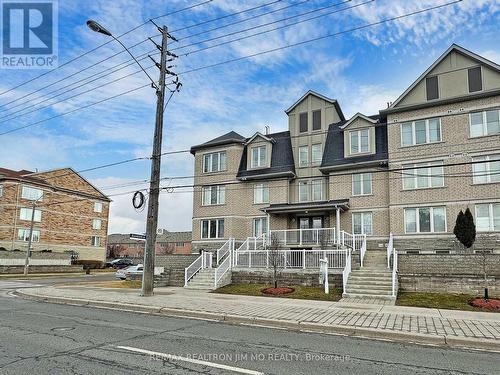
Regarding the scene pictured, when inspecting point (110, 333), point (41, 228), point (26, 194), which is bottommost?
point (110, 333)

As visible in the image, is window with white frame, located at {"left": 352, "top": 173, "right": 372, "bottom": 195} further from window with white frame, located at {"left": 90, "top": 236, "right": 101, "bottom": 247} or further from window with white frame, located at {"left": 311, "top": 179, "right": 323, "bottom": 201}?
window with white frame, located at {"left": 90, "top": 236, "right": 101, "bottom": 247}

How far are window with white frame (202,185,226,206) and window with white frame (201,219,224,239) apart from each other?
1379mm

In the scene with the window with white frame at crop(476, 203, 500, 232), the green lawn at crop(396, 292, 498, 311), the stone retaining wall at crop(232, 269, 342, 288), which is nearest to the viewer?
the green lawn at crop(396, 292, 498, 311)

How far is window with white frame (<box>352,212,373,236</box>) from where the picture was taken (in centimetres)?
2609

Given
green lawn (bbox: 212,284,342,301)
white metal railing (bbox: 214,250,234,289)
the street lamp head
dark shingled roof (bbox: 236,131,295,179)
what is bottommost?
green lawn (bbox: 212,284,342,301)

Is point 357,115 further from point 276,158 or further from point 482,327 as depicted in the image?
point 482,327

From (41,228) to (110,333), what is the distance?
1896 inches

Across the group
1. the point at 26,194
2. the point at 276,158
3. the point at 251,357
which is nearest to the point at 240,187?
the point at 276,158

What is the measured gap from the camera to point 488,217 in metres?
22.3

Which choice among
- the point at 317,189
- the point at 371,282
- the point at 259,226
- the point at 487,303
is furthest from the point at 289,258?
the point at 487,303

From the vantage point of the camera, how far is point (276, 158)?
101 ft

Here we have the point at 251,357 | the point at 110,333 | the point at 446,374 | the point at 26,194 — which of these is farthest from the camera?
the point at 26,194

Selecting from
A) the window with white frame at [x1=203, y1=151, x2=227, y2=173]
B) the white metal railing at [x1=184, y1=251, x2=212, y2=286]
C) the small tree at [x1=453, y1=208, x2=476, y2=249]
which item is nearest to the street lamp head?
the white metal railing at [x1=184, y1=251, x2=212, y2=286]

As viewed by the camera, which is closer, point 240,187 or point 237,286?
point 237,286
